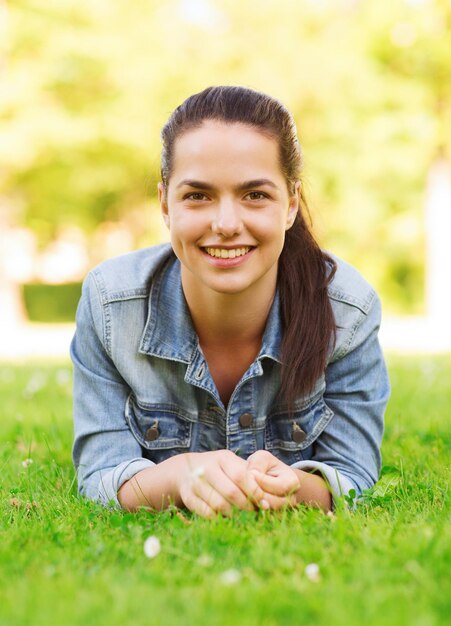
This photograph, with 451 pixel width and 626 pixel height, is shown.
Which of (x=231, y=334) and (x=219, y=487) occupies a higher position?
(x=231, y=334)

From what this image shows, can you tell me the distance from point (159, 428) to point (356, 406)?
71 centimetres

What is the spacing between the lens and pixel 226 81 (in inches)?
633

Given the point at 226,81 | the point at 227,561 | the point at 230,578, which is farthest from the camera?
the point at 226,81

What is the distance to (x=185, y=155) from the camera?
2816 mm

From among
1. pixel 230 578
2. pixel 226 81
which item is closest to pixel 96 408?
pixel 230 578

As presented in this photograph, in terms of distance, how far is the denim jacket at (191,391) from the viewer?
302cm

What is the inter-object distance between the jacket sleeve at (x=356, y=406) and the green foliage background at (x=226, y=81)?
1165cm

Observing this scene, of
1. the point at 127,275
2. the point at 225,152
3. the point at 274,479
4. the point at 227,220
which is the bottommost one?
the point at 274,479

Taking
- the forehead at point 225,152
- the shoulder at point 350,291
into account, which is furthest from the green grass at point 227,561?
the forehead at point 225,152

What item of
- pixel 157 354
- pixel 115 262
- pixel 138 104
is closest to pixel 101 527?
pixel 157 354

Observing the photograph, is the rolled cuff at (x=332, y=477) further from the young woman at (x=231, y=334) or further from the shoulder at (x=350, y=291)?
the shoulder at (x=350, y=291)

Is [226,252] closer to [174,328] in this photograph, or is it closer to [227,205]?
[227,205]

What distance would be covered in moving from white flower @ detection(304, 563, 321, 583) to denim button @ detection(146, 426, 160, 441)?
3.90ft

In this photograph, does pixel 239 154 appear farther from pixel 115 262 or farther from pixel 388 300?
pixel 388 300
